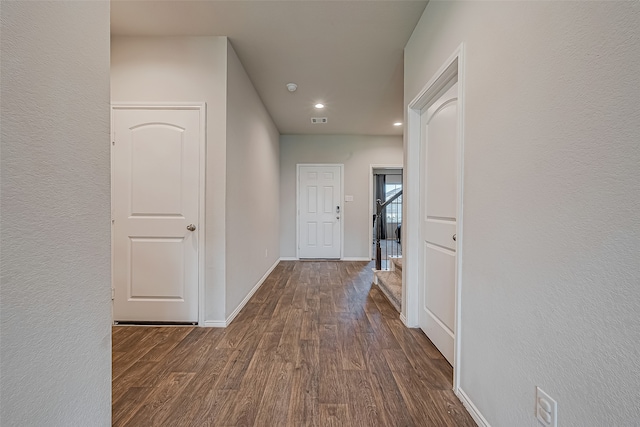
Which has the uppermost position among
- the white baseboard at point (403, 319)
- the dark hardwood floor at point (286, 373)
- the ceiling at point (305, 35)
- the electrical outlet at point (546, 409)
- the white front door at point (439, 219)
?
the ceiling at point (305, 35)

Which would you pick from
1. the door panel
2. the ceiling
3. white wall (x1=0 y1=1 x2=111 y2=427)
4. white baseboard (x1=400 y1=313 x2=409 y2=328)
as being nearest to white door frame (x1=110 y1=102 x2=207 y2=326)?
the door panel

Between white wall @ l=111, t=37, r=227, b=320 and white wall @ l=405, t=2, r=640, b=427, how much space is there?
6.33 ft

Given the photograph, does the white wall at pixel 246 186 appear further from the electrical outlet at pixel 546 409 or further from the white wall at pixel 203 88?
the electrical outlet at pixel 546 409

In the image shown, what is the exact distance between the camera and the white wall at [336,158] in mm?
5707

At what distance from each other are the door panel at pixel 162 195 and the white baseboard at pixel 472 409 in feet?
6.86

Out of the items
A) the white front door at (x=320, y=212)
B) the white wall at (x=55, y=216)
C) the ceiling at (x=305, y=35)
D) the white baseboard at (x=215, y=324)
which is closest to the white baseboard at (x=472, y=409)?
the white wall at (x=55, y=216)

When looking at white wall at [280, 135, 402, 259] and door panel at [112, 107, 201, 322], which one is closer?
door panel at [112, 107, 201, 322]

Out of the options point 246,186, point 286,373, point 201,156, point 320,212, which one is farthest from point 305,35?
point 320,212

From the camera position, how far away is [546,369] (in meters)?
0.95

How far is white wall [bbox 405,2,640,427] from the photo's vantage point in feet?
2.36

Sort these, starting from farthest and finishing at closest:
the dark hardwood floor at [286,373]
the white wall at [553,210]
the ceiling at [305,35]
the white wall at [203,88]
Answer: the white wall at [203,88], the ceiling at [305,35], the dark hardwood floor at [286,373], the white wall at [553,210]

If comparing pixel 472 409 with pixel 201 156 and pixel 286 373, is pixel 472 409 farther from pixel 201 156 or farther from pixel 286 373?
pixel 201 156

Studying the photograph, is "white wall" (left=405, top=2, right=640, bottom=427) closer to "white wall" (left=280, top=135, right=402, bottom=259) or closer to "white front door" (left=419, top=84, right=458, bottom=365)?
"white front door" (left=419, top=84, right=458, bottom=365)

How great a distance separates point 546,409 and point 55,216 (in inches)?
67.4
